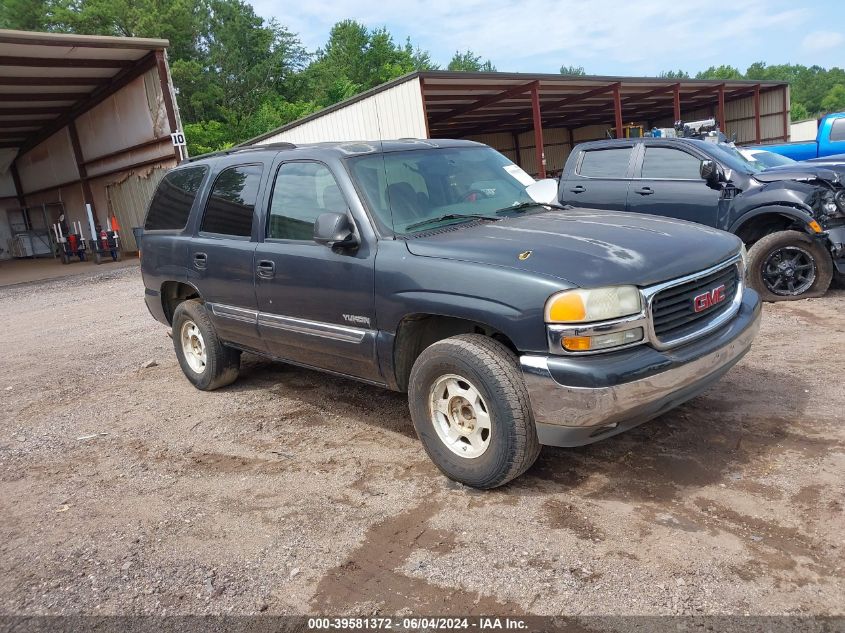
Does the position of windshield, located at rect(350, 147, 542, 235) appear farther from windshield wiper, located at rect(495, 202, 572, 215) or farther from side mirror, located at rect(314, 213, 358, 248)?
side mirror, located at rect(314, 213, 358, 248)

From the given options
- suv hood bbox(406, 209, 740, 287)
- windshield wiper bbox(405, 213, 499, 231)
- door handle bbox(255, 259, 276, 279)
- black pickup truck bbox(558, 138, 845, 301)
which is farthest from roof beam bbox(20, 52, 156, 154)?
suv hood bbox(406, 209, 740, 287)

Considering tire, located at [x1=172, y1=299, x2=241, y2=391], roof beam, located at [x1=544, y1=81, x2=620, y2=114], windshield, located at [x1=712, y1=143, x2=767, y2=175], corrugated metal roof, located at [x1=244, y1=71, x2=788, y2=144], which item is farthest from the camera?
roof beam, located at [x1=544, y1=81, x2=620, y2=114]

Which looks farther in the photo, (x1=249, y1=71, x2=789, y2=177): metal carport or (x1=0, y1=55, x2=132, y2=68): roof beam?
(x1=0, y1=55, x2=132, y2=68): roof beam

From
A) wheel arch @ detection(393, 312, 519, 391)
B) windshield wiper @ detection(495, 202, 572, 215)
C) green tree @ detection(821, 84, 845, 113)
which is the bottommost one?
wheel arch @ detection(393, 312, 519, 391)

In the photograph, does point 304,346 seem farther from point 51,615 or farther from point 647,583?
point 647,583

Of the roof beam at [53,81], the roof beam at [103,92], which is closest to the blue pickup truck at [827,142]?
the roof beam at [103,92]

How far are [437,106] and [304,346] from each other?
19233mm

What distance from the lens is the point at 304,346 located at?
4242 millimetres

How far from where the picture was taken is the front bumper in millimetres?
2879

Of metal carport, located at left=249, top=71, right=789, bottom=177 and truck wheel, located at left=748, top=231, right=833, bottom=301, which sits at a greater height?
metal carport, located at left=249, top=71, right=789, bottom=177

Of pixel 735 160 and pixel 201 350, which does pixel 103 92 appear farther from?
pixel 735 160

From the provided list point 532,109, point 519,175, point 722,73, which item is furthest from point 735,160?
point 722,73

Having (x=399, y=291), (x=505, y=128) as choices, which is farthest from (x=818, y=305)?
(x=505, y=128)

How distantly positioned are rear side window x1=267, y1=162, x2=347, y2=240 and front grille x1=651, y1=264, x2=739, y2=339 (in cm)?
190
